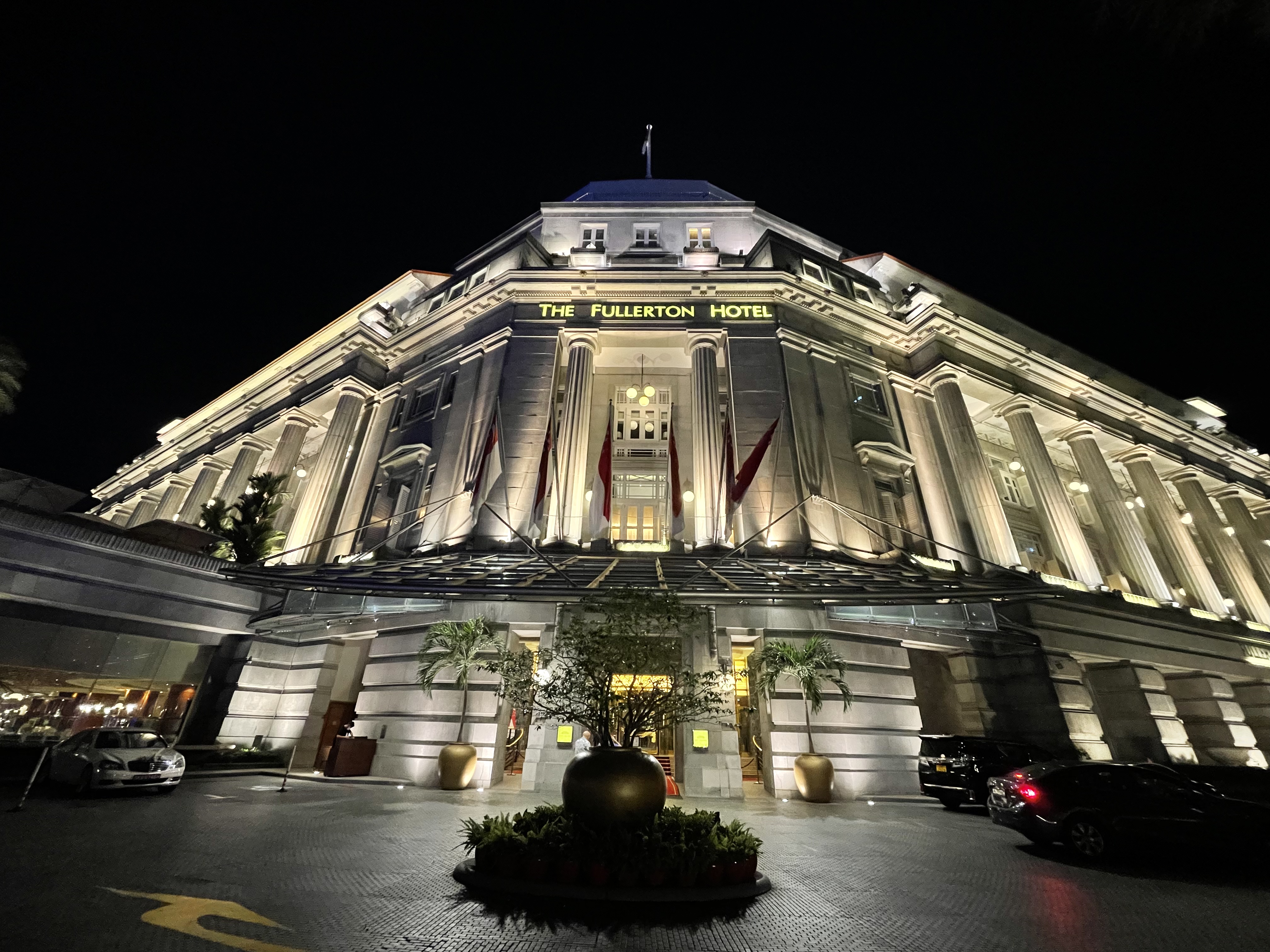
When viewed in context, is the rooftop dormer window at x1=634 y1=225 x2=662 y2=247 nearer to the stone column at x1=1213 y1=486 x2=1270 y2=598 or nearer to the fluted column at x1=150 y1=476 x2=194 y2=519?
the fluted column at x1=150 y1=476 x2=194 y2=519

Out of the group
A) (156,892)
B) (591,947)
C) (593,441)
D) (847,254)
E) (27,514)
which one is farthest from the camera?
(847,254)

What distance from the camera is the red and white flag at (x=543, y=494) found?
19.8 meters

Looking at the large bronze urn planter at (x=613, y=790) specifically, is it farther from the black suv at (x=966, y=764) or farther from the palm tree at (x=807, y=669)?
the black suv at (x=966, y=764)

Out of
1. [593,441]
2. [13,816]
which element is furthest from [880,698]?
[13,816]

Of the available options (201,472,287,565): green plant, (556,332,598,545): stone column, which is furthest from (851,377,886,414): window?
(201,472,287,565): green plant

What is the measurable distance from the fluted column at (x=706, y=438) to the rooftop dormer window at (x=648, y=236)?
33.1 ft

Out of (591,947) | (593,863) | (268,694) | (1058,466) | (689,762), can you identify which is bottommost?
(591,947)

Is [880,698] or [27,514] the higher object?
[27,514]

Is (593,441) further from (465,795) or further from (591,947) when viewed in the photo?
(591,947)

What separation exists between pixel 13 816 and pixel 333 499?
710 inches

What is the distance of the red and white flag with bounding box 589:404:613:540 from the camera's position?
20344 mm

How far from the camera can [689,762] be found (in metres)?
15.4

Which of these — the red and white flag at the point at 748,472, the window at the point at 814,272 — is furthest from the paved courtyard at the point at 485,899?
the window at the point at 814,272

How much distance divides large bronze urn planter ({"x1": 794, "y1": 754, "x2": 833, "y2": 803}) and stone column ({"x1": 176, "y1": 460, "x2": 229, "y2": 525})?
37.9 m
